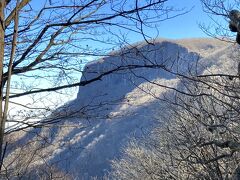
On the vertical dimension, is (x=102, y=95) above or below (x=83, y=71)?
below

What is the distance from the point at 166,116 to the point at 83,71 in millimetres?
13265

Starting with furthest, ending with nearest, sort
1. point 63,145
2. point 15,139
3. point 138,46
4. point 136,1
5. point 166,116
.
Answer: point 166,116 → point 15,139 → point 63,145 → point 138,46 → point 136,1

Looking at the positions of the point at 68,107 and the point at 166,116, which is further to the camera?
the point at 166,116

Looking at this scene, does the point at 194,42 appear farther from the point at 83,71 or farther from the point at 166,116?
the point at 83,71

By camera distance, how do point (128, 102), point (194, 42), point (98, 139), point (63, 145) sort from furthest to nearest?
1. point (194, 42)
2. point (98, 139)
3. point (63, 145)
4. point (128, 102)

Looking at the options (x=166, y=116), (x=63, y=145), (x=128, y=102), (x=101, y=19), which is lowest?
(x=166, y=116)

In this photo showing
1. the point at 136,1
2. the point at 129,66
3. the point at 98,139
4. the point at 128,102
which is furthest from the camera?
the point at 98,139

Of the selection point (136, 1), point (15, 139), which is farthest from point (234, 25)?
point (15, 139)

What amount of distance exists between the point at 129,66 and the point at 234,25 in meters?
0.93

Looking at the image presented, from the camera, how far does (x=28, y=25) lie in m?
3.83

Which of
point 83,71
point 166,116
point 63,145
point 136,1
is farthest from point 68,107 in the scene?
point 166,116

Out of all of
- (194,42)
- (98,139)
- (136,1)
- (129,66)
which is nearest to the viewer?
(136,1)

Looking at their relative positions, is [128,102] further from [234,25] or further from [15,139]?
A: [15,139]

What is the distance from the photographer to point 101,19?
11.9ft
